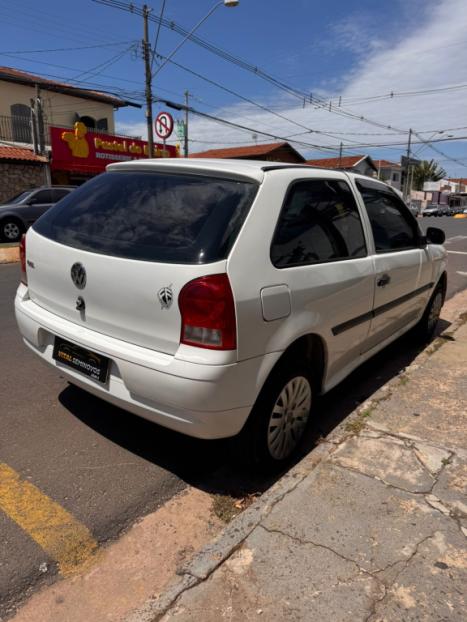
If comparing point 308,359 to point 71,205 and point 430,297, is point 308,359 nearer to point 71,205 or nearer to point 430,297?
point 71,205

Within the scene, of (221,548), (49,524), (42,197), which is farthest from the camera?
(42,197)

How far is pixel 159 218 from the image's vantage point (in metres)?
2.46

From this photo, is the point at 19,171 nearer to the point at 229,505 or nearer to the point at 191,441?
the point at 191,441

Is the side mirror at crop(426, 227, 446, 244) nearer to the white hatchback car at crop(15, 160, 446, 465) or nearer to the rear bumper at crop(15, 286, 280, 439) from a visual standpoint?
the white hatchback car at crop(15, 160, 446, 465)

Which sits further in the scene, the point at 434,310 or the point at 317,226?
the point at 434,310

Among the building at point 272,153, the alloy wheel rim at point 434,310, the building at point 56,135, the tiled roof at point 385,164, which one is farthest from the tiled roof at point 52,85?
the tiled roof at point 385,164

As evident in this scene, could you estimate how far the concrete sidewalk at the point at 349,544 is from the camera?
71.0 inches

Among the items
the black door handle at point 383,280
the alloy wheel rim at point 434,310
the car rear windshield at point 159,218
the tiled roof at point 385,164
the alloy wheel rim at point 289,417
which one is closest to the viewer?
the car rear windshield at point 159,218

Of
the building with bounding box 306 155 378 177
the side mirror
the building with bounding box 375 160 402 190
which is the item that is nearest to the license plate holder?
the side mirror

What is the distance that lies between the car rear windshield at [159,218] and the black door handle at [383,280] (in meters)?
1.45

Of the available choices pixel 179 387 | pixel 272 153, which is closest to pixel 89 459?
pixel 179 387

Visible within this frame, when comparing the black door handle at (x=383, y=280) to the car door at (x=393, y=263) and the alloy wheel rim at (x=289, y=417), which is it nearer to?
the car door at (x=393, y=263)

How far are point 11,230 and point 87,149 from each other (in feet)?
35.1

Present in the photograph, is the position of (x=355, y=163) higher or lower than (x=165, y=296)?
higher
